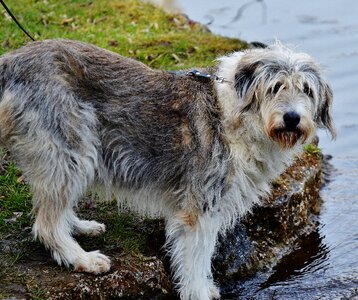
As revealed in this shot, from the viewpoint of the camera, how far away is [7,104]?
6.05 m

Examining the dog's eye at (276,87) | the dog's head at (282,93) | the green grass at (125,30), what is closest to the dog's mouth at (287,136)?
the dog's head at (282,93)

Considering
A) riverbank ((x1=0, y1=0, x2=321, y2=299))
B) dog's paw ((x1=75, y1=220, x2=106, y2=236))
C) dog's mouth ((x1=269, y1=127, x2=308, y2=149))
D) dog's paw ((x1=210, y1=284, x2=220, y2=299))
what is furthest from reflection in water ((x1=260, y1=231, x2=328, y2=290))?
dog's mouth ((x1=269, y1=127, x2=308, y2=149))

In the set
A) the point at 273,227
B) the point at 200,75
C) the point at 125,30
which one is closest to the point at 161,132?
the point at 200,75

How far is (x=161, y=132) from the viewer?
6.31m

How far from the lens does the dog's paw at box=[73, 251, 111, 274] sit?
6238 millimetres

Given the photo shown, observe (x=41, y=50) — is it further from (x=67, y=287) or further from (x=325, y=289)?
(x=325, y=289)

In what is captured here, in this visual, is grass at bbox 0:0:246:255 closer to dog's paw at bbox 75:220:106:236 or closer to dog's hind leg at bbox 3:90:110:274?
dog's paw at bbox 75:220:106:236

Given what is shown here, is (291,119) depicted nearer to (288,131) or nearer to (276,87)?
(288,131)

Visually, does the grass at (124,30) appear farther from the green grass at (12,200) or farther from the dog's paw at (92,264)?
the dog's paw at (92,264)

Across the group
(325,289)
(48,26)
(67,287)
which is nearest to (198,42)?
(48,26)

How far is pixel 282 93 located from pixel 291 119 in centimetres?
23

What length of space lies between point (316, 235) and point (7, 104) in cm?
353

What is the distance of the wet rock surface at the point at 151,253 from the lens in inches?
241

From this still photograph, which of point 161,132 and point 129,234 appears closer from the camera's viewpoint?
point 161,132
